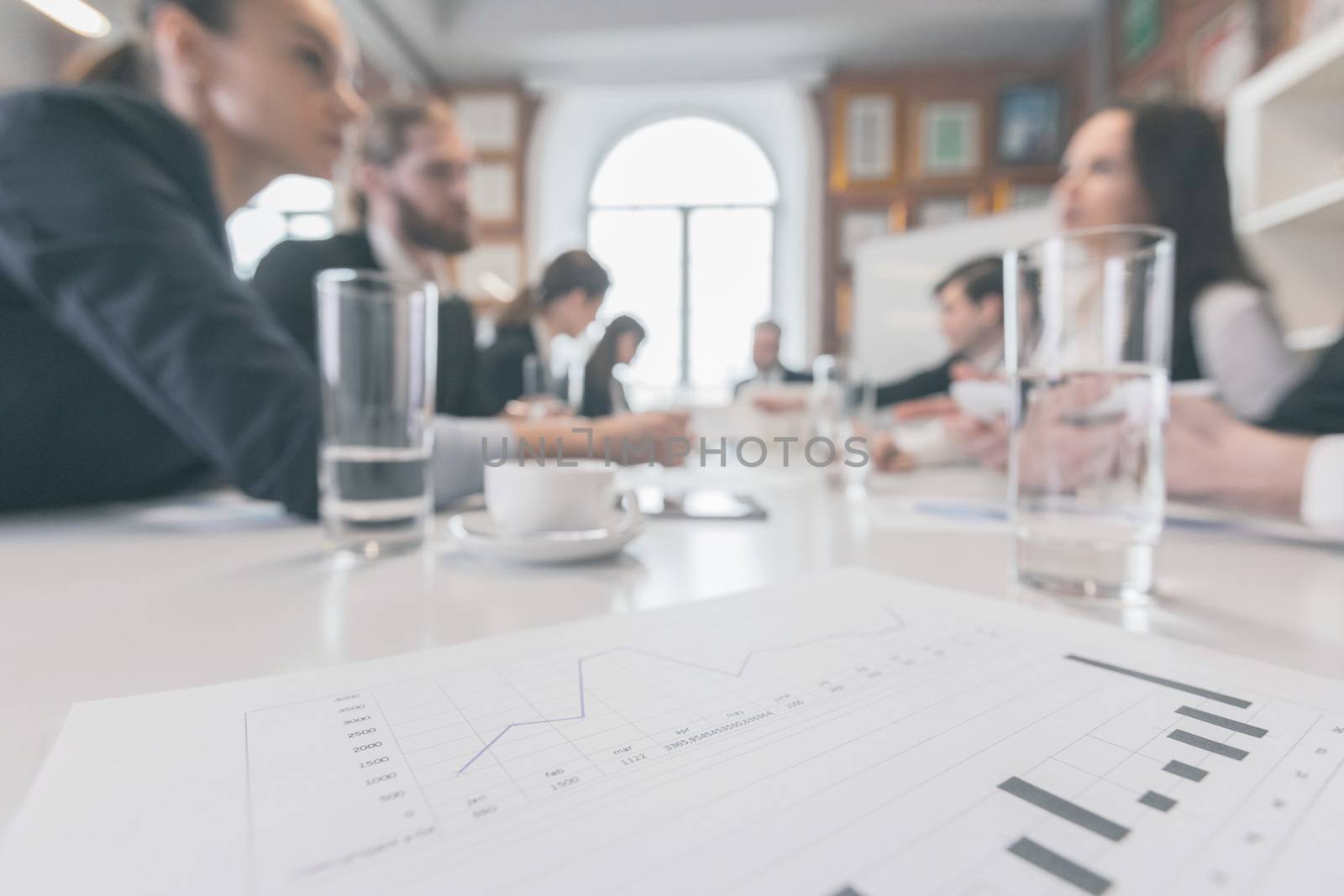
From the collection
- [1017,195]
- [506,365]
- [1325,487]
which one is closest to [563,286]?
[506,365]

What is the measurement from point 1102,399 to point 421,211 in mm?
1351

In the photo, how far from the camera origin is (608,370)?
1073 millimetres

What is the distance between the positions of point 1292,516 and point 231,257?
90cm

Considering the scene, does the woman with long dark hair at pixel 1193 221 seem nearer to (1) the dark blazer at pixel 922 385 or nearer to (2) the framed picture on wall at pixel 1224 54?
(1) the dark blazer at pixel 922 385

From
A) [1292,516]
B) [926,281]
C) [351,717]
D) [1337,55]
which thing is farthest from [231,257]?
[926,281]

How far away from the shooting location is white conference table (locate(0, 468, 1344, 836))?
25 centimetres

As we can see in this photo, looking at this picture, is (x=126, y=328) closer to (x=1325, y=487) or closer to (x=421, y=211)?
(x=1325, y=487)

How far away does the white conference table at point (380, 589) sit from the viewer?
0.25 m

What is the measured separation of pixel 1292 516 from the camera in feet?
1.77

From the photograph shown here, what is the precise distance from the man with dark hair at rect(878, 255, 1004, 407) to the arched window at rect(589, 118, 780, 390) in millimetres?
2143

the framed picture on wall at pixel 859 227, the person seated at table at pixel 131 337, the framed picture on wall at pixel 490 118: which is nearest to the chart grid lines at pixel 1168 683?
the person seated at table at pixel 131 337

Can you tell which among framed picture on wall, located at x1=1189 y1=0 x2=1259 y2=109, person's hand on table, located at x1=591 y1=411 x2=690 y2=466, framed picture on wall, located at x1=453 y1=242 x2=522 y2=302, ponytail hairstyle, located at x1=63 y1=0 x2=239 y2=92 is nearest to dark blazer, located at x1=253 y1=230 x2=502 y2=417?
ponytail hairstyle, located at x1=63 y1=0 x2=239 y2=92

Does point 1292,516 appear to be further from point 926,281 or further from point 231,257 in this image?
point 926,281

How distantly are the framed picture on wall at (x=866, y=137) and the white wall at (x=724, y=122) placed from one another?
13 cm
